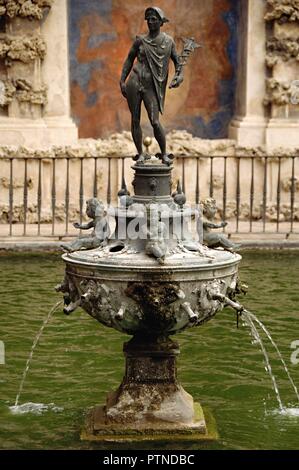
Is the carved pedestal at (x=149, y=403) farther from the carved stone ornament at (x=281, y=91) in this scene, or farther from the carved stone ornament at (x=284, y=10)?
the carved stone ornament at (x=284, y=10)

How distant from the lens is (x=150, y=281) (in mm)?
6684

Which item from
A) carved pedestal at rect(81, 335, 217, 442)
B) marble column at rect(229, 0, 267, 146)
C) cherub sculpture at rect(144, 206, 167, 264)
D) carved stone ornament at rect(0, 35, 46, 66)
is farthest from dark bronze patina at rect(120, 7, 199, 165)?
marble column at rect(229, 0, 267, 146)

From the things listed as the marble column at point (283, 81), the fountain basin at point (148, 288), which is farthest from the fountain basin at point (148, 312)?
the marble column at point (283, 81)

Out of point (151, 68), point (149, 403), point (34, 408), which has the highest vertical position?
point (151, 68)

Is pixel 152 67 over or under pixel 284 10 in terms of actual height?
under

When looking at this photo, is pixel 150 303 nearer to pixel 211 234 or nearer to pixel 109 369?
pixel 211 234

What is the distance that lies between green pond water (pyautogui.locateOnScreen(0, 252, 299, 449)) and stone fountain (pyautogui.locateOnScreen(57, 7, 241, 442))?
0.30 metres

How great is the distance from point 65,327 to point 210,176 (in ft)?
17.8

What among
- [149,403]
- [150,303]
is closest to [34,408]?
[149,403]

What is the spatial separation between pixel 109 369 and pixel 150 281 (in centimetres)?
206

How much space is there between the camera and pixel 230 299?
7102 millimetres

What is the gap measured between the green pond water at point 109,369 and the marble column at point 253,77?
428 cm

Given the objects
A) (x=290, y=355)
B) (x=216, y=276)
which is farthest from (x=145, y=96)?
(x=290, y=355)
